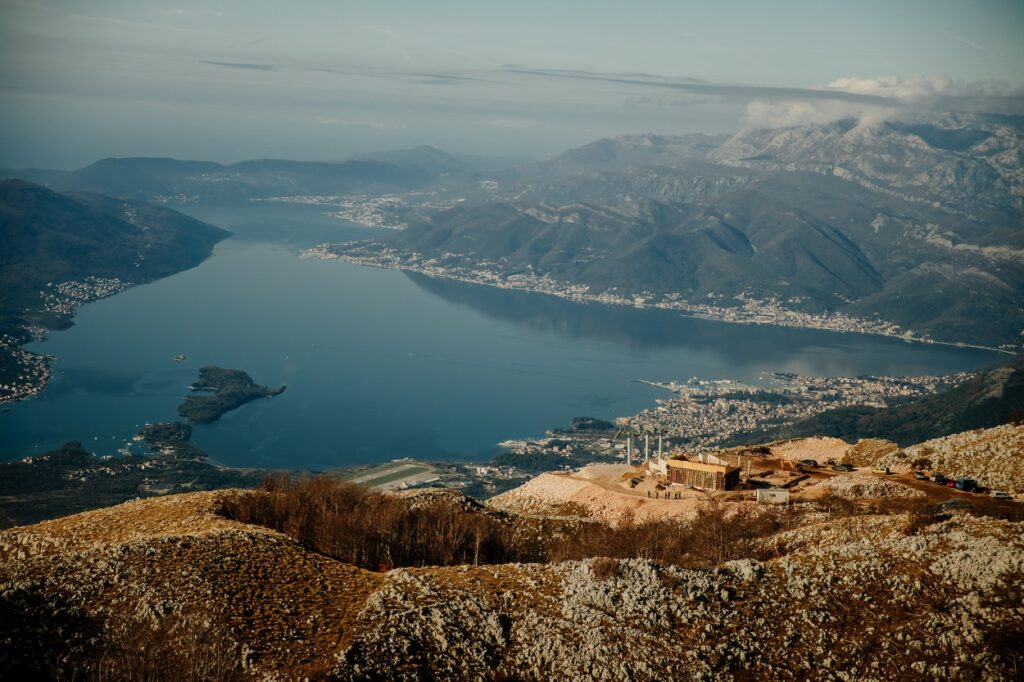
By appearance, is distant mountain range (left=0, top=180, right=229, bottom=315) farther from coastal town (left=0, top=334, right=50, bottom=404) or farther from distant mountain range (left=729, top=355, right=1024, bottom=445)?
distant mountain range (left=729, top=355, right=1024, bottom=445)

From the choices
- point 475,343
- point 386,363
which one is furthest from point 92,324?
point 475,343

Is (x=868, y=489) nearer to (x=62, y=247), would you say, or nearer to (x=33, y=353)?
(x=33, y=353)

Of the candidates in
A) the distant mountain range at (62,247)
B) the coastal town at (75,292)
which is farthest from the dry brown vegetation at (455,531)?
the coastal town at (75,292)

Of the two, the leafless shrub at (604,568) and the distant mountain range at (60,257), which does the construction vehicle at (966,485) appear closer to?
the leafless shrub at (604,568)

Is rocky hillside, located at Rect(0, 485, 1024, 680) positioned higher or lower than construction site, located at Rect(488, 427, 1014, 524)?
higher

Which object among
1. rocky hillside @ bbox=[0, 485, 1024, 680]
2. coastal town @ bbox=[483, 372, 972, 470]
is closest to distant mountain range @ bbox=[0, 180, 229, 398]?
coastal town @ bbox=[483, 372, 972, 470]

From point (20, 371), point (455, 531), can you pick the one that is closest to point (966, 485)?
point (455, 531)
